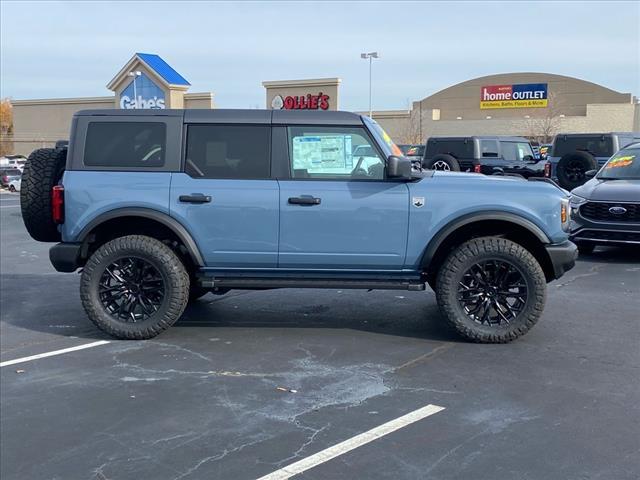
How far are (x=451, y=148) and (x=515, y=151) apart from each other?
194 cm

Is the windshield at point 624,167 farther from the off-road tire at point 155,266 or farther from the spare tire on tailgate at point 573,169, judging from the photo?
the off-road tire at point 155,266

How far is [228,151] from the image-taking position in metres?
6.19

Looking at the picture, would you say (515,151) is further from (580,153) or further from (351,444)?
(351,444)

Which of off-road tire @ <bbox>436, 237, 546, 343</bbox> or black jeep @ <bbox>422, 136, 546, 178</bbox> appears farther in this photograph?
black jeep @ <bbox>422, 136, 546, 178</bbox>

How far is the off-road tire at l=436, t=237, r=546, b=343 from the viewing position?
592 centimetres

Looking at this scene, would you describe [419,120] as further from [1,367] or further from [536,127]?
[1,367]

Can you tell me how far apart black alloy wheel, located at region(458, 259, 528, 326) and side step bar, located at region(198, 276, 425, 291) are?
0.43 m

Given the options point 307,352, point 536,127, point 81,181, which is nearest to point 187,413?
point 307,352

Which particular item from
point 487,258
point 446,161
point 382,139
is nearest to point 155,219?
point 382,139

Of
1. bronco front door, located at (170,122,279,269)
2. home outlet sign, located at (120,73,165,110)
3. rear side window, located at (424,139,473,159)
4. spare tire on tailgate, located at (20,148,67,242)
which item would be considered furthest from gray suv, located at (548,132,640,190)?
home outlet sign, located at (120,73,165,110)

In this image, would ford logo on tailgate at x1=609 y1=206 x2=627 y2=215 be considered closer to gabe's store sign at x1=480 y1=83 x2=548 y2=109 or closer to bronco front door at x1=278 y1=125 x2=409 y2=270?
bronco front door at x1=278 y1=125 x2=409 y2=270

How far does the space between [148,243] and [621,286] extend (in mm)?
5646

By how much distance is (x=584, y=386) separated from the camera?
4941 mm

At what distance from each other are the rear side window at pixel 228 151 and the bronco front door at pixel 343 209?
0.26 meters
